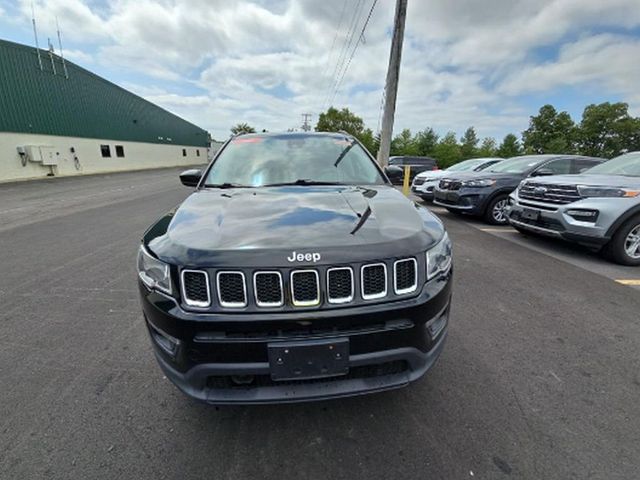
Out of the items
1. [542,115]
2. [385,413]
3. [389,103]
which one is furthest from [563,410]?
[542,115]

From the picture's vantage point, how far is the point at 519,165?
784 cm

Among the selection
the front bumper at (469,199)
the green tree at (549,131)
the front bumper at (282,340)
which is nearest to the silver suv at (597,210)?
the front bumper at (469,199)

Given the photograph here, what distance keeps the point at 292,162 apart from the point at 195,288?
5.52 ft

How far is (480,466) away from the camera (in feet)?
5.44

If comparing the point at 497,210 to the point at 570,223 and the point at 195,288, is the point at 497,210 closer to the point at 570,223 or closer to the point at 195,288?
the point at 570,223

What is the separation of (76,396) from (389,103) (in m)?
13.6

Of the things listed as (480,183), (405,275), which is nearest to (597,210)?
(480,183)

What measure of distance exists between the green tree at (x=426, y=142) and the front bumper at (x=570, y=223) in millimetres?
41285

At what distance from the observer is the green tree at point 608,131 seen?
49.2 meters

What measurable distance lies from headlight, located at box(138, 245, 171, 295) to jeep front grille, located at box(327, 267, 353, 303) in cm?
79

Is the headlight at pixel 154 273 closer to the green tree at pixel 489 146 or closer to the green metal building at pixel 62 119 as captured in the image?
the green metal building at pixel 62 119

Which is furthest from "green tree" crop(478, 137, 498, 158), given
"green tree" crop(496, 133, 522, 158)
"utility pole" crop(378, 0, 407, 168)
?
"utility pole" crop(378, 0, 407, 168)

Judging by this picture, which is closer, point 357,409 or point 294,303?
point 294,303

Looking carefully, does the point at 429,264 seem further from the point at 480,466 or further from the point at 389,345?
the point at 480,466
